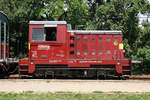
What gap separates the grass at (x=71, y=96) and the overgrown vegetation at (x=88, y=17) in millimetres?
14467

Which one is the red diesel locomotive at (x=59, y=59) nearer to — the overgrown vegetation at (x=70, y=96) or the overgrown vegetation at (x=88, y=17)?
the overgrown vegetation at (x=88, y=17)

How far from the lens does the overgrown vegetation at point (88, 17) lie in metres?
28.1

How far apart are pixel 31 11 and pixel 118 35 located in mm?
7084

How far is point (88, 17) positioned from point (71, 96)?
1625 centimetres

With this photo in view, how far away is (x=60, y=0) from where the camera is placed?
2847 centimetres

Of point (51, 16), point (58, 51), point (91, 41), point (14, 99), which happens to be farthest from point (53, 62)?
point (14, 99)

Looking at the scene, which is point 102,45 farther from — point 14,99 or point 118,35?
point 14,99

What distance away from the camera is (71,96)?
43.6 ft

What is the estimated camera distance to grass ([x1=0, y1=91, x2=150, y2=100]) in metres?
13.0

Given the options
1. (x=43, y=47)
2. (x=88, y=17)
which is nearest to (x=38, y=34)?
(x=43, y=47)

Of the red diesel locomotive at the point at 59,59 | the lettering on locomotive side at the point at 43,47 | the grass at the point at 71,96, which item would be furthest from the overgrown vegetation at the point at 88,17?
the grass at the point at 71,96

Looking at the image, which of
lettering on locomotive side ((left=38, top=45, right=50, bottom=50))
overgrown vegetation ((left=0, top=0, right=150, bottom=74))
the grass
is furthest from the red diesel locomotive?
the grass

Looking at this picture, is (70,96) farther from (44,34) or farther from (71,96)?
(44,34)

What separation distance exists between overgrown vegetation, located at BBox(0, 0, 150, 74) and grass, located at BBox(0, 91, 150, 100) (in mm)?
14467
